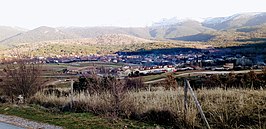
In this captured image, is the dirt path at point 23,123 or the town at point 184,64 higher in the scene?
the dirt path at point 23,123

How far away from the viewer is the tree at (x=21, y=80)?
56.6 feet

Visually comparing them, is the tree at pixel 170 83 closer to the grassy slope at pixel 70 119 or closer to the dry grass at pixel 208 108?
the dry grass at pixel 208 108

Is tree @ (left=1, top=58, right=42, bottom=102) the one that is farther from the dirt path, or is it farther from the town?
the town

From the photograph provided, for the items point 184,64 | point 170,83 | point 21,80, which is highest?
point 21,80

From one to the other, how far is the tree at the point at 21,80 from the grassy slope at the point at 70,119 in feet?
11.3

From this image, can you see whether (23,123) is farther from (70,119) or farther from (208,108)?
(208,108)

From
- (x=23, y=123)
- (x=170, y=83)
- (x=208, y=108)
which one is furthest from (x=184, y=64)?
(x=208, y=108)

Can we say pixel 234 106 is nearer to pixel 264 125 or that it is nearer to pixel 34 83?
pixel 264 125

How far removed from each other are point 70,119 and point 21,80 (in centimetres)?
781

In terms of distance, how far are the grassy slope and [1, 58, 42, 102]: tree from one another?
11.3 ft

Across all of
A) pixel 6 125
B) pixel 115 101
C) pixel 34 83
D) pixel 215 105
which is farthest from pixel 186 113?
pixel 34 83

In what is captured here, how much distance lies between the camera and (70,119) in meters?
10.7

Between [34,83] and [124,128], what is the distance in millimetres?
10098

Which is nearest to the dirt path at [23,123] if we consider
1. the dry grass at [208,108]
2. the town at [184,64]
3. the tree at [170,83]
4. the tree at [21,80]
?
the dry grass at [208,108]
